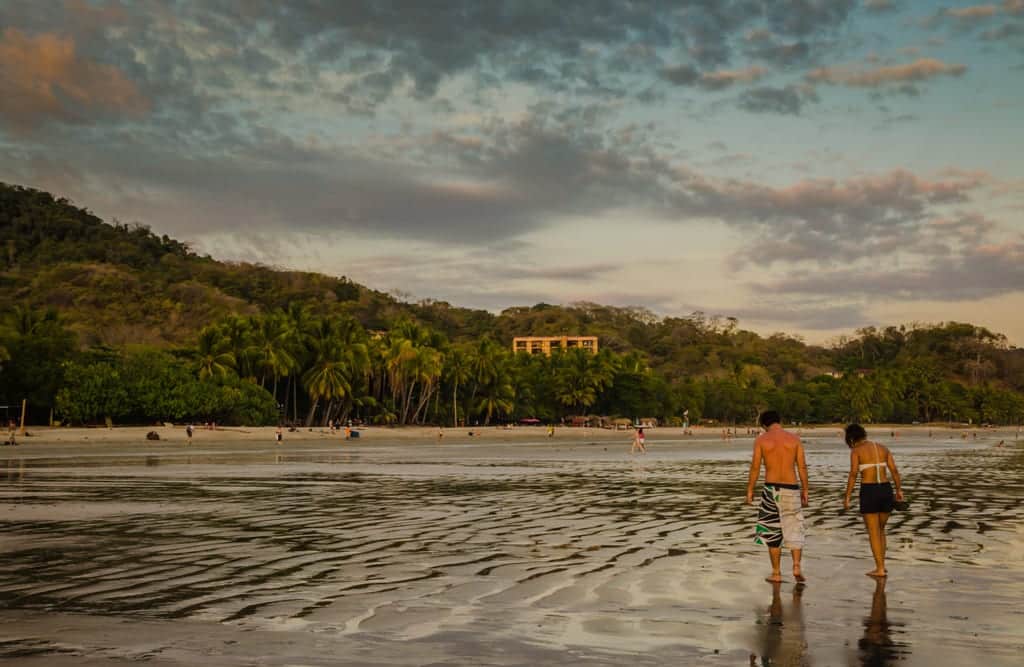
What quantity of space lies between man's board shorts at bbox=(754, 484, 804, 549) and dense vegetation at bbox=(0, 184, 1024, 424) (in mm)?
72554

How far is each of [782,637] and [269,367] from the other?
3590 inches

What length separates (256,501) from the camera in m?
19.7

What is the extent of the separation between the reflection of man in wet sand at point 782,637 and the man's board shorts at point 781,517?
3.65ft

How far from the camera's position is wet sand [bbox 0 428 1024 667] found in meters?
7.05

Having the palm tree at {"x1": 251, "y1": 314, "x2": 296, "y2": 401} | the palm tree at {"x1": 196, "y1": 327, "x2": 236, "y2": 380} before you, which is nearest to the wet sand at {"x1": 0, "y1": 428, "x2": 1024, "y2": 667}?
the palm tree at {"x1": 196, "y1": 327, "x2": 236, "y2": 380}

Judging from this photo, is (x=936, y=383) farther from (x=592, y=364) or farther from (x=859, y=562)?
(x=859, y=562)

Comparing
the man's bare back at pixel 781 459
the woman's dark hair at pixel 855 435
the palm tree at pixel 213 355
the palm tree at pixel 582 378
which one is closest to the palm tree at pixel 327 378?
the palm tree at pixel 213 355

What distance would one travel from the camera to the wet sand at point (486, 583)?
705cm

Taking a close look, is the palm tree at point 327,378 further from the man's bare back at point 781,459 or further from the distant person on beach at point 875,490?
the distant person on beach at point 875,490

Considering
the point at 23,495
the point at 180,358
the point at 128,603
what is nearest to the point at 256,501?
the point at 23,495

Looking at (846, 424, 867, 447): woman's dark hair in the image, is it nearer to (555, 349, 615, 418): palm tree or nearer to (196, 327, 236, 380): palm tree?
(196, 327, 236, 380): palm tree

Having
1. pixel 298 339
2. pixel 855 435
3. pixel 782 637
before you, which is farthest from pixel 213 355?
pixel 782 637

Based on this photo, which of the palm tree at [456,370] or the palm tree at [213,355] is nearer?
the palm tree at [213,355]

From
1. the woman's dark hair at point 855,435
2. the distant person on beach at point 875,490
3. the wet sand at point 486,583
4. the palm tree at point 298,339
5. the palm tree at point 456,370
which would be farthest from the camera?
the palm tree at point 456,370
